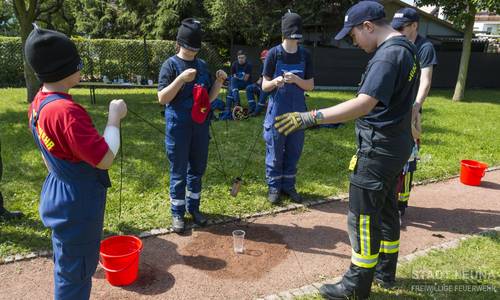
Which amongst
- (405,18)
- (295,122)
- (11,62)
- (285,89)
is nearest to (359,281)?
(295,122)

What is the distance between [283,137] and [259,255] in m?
1.64

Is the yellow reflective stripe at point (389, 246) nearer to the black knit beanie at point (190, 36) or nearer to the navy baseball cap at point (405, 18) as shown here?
the navy baseball cap at point (405, 18)

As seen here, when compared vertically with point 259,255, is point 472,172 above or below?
above

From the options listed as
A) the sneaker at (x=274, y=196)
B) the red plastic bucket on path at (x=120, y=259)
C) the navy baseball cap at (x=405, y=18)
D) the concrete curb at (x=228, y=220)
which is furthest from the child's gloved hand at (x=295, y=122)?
the sneaker at (x=274, y=196)

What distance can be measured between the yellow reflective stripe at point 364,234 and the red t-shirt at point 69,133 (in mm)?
1978

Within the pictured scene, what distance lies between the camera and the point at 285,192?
5.61 metres

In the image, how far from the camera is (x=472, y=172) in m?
6.35

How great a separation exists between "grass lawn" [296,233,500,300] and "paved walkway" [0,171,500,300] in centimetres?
32

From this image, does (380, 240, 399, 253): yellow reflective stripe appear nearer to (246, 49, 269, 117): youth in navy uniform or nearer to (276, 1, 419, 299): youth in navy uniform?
(276, 1, 419, 299): youth in navy uniform

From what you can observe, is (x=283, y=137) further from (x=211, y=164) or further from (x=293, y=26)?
(x=211, y=164)

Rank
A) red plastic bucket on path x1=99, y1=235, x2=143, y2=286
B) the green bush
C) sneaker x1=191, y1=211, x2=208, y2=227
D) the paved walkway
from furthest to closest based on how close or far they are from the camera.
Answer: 1. the green bush
2. sneaker x1=191, y1=211, x2=208, y2=227
3. the paved walkway
4. red plastic bucket on path x1=99, y1=235, x2=143, y2=286

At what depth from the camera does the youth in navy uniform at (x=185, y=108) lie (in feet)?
13.2

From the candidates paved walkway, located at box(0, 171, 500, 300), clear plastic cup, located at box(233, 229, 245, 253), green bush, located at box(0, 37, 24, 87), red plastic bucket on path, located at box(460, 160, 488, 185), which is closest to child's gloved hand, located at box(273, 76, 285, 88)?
paved walkway, located at box(0, 171, 500, 300)

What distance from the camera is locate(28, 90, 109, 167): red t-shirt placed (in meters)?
2.26
